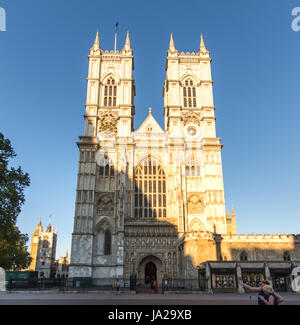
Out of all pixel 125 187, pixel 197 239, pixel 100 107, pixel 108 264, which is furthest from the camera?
pixel 100 107

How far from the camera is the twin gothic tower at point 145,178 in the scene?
36.3 metres

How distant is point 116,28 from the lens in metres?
53.2

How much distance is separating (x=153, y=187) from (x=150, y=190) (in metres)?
0.58

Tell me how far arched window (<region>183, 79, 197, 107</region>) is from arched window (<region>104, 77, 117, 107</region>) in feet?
35.3

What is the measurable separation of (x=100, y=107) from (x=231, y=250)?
88.3 feet

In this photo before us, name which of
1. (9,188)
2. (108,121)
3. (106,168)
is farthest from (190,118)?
(9,188)

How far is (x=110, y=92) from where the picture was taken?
1850 inches

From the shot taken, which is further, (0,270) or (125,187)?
(125,187)

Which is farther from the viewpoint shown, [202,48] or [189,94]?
[202,48]

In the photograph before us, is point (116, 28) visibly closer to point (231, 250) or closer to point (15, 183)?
point (15, 183)

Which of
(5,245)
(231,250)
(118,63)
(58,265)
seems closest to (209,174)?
(231,250)

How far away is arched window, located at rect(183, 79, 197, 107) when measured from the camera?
4641cm

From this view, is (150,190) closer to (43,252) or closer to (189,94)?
(189,94)

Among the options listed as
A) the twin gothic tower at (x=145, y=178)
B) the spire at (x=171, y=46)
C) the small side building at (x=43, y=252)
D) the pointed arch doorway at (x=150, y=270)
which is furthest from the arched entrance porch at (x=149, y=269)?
the small side building at (x=43, y=252)
